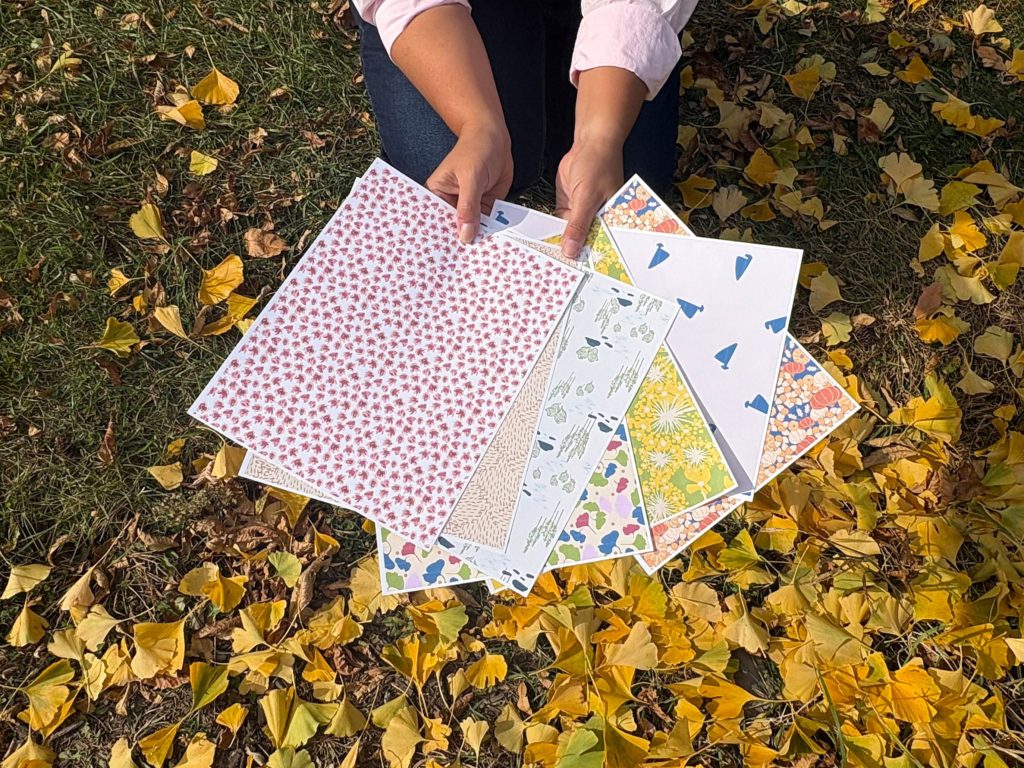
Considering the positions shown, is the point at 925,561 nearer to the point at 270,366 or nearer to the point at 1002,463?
the point at 1002,463

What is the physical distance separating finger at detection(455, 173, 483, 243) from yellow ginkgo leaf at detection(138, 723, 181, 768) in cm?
123

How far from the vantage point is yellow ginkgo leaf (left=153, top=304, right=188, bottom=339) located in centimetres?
188

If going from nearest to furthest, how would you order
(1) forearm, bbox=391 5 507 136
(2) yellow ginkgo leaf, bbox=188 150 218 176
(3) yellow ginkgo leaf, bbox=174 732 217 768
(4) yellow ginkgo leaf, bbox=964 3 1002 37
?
(1) forearm, bbox=391 5 507 136 < (3) yellow ginkgo leaf, bbox=174 732 217 768 < (2) yellow ginkgo leaf, bbox=188 150 218 176 < (4) yellow ginkgo leaf, bbox=964 3 1002 37

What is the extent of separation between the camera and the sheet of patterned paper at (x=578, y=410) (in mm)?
1404

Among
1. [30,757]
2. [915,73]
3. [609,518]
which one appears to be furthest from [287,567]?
[915,73]

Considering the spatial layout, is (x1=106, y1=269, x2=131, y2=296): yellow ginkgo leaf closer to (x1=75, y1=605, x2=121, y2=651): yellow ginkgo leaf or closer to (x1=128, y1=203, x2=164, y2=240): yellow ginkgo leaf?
(x1=128, y1=203, x2=164, y2=240): yellow ginkgo leaf

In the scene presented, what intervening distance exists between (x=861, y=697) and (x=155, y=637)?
1.52 m

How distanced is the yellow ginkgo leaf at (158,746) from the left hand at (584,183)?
1318 mm

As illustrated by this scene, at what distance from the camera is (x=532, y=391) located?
1.41 metres

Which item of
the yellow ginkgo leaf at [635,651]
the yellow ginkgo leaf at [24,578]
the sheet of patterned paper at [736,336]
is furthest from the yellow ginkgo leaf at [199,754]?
the sheet of patterned paper at [736,336]

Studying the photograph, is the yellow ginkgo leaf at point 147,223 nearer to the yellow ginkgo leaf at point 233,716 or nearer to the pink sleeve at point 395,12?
the pink sleeve at point 395,12

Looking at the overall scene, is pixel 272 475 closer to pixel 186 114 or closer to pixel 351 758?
pixel 351 758

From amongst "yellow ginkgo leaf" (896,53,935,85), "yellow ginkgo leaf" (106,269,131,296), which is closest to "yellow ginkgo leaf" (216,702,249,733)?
"yellow ginkgo leaf" (106,269,131,296)

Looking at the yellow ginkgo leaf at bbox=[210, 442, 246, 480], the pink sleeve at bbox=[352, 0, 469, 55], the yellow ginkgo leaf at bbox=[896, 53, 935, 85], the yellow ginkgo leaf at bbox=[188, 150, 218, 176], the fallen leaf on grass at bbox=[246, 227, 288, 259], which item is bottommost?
the yellow ginkgo leaf at bbox=[210, 442, 246, 480]
